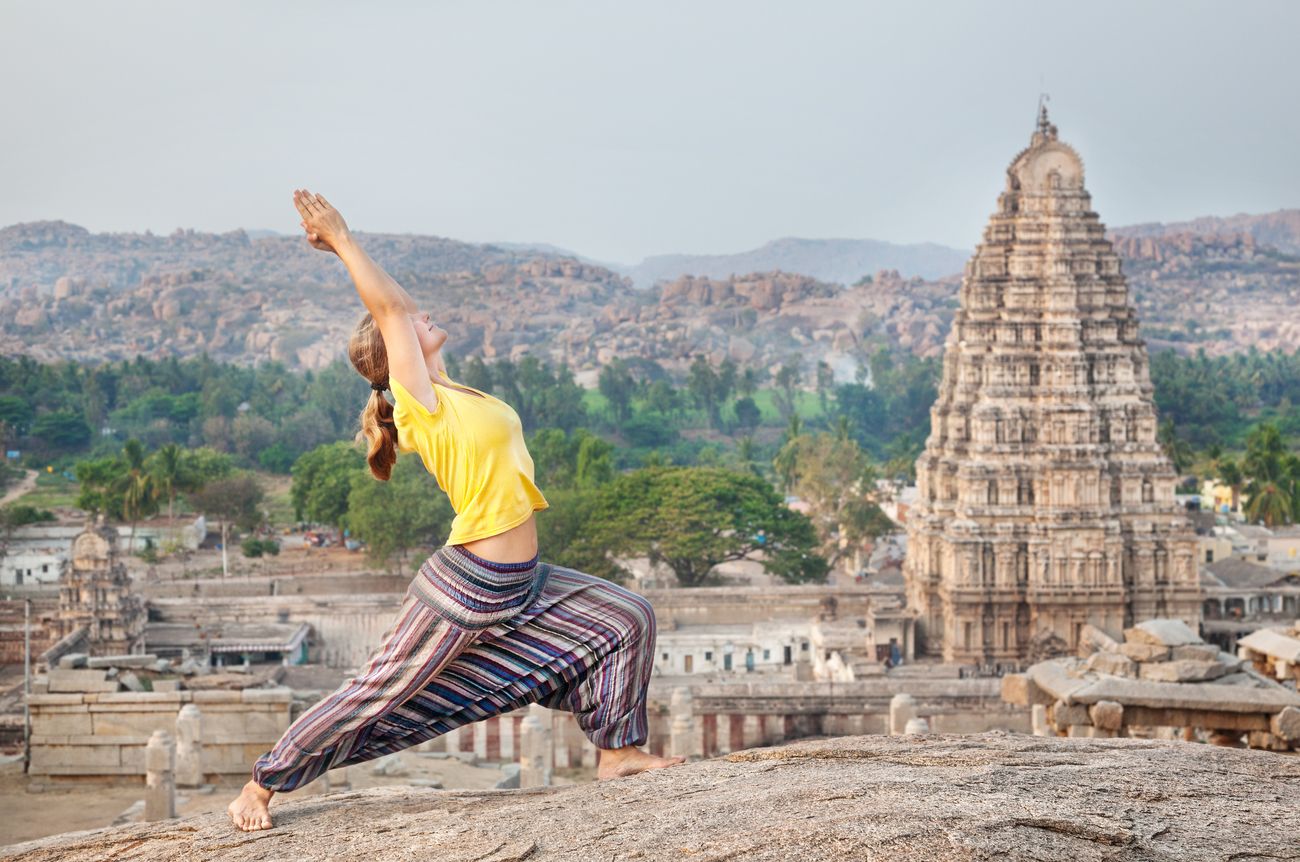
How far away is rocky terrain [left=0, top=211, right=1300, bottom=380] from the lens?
5468 inches

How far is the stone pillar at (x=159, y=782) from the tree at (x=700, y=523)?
24.4 m

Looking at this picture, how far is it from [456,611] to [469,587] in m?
0.10

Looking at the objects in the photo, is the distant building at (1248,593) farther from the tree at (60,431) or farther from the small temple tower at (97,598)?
the tree at (60,431)

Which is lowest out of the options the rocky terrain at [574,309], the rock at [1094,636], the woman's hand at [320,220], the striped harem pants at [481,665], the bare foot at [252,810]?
the rock at [1094,636]

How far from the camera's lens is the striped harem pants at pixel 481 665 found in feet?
20.9

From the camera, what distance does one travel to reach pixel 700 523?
1577 inches

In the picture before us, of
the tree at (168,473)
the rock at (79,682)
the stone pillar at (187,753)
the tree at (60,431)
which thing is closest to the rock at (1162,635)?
the stone pillar at (187,753)

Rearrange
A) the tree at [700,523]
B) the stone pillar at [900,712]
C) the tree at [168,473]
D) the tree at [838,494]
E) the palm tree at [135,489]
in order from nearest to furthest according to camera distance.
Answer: the stone pillar at [900,712]
the tree at [700,523]
the tree at [838,494]
the palm tree at [135,489]
the tree at [168,473]

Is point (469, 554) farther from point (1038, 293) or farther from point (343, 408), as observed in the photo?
point (343, 408)

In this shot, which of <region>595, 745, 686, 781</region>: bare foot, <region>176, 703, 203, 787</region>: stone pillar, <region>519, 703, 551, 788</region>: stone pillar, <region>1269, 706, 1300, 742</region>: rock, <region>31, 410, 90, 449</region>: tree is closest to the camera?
<region>595, 745, 686, 781</region>: bare foot

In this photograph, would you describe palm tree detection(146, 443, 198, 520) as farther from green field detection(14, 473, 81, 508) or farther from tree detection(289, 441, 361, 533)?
green field detection(14, 473, 81, 508)

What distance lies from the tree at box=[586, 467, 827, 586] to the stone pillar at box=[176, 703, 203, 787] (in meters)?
22.3

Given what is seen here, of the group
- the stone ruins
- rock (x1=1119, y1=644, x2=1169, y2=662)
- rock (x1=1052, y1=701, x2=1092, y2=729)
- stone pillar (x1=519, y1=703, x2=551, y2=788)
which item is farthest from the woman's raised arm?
stone pillar (x1=519, y1=703, x2=551, y2=788)

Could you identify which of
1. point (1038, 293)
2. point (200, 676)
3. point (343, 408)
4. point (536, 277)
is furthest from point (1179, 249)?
point (200, 676)
